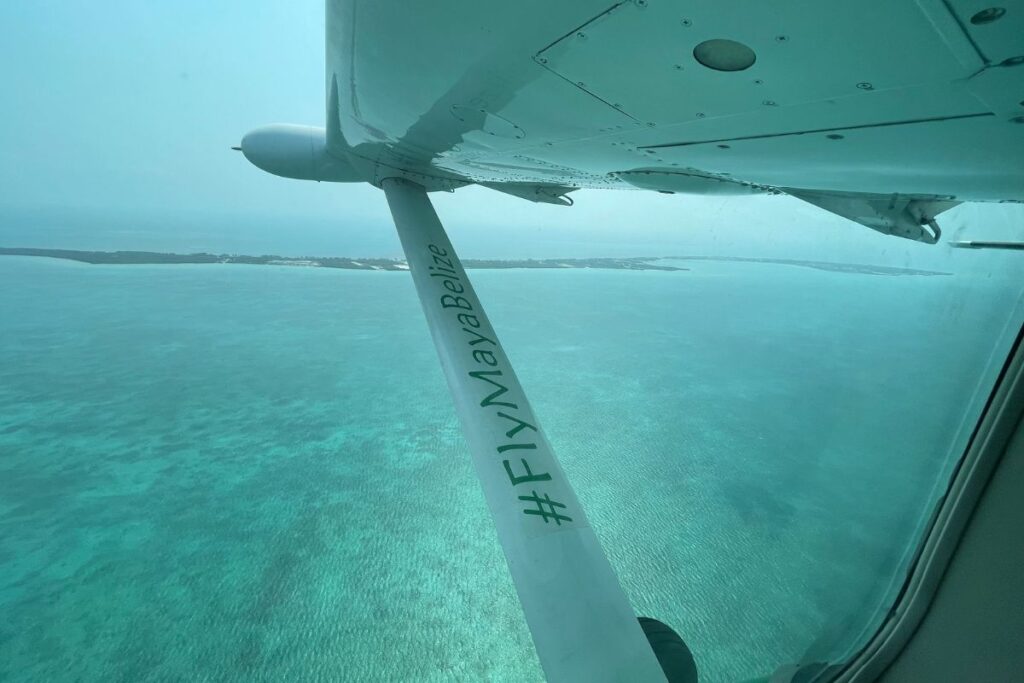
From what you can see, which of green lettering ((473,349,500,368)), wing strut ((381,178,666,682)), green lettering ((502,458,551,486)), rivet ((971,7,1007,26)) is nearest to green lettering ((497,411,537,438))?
wing strut ((381,178,666,682))

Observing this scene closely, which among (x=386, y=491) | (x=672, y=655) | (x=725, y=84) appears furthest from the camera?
(x=386, y=491)

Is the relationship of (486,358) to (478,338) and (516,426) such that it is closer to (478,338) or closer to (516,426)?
(478,338)

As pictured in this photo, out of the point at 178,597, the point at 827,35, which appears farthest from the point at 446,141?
the point at 178,597

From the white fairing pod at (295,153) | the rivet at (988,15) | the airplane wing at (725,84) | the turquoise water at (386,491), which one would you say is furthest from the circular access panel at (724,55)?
the white fairing pod at (295,153)

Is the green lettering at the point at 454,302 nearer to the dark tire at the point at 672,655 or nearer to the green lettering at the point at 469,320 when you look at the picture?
the green lettering at the point at 469,320

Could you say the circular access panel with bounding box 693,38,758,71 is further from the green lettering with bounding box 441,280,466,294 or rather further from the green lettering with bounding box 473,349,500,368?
the green lettering with bounding box 441,280,466,294

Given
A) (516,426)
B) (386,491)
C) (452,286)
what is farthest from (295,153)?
(386,491)

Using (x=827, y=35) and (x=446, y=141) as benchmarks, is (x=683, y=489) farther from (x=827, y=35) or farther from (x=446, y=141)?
(x=827, y=35)
